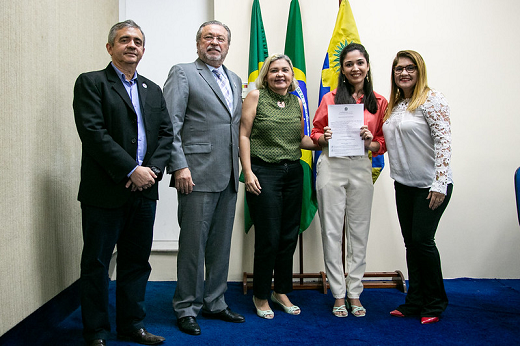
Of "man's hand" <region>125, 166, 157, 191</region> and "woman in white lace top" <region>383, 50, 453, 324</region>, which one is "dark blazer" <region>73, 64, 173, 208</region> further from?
"woman in white lace top" <region>383, 50, 453, 324</region>

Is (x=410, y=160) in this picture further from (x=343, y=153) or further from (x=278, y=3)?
(x=278, y=3)

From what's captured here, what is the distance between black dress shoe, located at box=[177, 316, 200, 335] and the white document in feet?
3.96

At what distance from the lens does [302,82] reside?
307 cm

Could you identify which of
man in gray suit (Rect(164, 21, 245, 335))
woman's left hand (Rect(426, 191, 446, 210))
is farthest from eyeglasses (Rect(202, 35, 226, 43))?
woman's left hand (Rect(426, 191, 446, 210))

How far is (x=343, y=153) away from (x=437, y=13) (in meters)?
1.74

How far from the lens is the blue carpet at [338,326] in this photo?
7.03ft

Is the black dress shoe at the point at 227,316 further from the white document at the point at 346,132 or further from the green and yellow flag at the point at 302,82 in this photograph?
the white document at the point at 346,132

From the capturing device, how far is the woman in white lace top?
2307mm

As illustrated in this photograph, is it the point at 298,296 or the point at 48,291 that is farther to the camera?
the point at 298,296

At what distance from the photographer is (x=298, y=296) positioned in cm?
295

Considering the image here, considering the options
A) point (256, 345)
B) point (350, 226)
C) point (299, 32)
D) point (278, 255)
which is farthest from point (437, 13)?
point (256, 345)

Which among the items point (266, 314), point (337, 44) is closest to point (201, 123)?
point (266, 314)

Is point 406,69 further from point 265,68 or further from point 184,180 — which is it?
point 184,180

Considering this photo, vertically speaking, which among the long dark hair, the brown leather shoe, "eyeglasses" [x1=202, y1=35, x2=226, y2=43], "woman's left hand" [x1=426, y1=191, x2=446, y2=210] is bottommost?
the brown leather shoe
